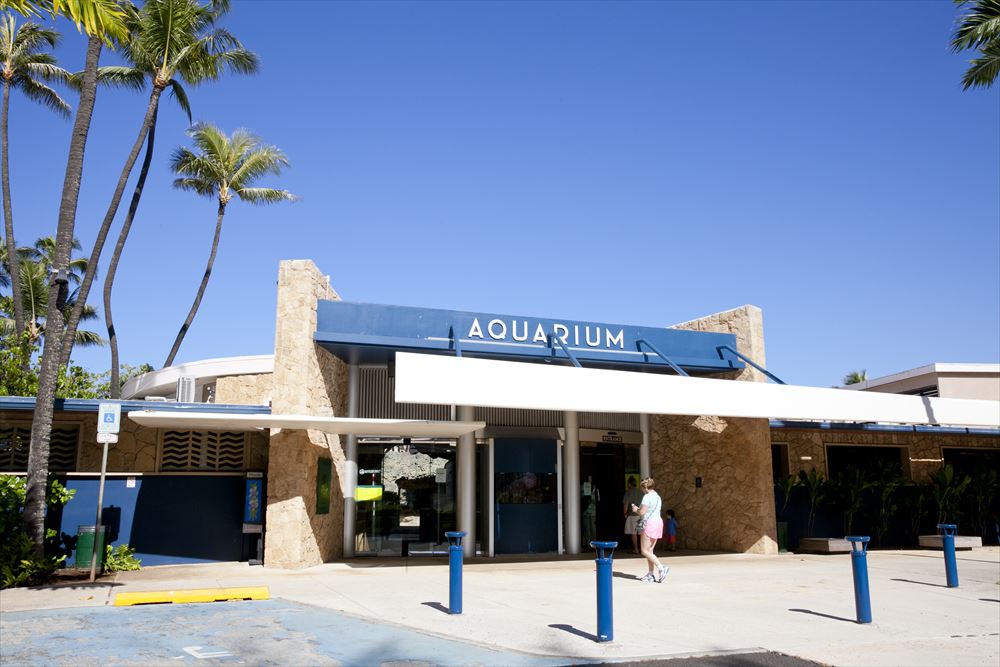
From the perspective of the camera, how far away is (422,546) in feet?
56.1

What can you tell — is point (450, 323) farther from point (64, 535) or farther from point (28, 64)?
point (28, 64)

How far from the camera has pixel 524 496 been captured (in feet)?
57.4

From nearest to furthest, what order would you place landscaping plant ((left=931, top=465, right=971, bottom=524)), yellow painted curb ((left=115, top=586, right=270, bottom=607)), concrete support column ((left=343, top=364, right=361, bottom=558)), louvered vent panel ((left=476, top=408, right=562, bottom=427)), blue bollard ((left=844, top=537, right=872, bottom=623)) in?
blue bollard ((left=844, top=537, right=872, bottom=623)), yellow painted curb ((left=115, top=586, right=270, bottom=607)), concrete support column ((left=343, top=364, right=361, bottom=558)), louvered vent panel ((left=476, top=408, right=562, bottom=427)), landscaping plant ((left=931, top=465, right=971, bottom=524))

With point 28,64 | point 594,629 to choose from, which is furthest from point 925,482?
point 28,64

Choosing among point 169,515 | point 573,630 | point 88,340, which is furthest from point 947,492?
point 88,340

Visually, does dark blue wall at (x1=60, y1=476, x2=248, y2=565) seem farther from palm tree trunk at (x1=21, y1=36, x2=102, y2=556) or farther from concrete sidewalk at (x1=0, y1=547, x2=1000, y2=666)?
palm tree trunk at (x1=21, y1=36, x2=102, y2=556)

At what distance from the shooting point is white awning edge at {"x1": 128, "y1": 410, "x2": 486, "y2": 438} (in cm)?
1258

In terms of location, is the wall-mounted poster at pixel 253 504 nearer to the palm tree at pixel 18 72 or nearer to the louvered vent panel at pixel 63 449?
the louvered vent panel at pixel 63 449

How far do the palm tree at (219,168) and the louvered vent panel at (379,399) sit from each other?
55.2 feet

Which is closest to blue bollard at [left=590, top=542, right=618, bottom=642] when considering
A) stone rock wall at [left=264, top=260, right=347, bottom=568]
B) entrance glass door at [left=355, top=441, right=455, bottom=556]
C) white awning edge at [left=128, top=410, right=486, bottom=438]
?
white awning edge at [left=128, top=410, right=486, bottom=438]

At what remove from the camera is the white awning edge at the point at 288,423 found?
41.3 feet

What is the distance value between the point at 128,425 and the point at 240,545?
328 centimetres

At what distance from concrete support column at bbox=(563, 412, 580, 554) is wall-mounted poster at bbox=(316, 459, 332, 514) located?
559cm

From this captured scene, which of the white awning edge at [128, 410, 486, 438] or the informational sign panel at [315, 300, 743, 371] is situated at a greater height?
the informational sign panel at [315, 300, 743, 371]
